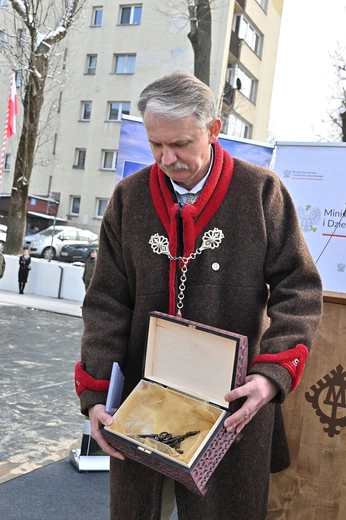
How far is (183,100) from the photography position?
1.56 m

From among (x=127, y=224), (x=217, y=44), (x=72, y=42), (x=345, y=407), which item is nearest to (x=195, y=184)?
(x=127, y=224)

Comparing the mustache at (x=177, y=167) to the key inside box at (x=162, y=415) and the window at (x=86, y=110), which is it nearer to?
the key inside box at (x=162, y=415)

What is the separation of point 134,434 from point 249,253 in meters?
0.57

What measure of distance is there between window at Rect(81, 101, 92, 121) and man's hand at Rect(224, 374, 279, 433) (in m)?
27.1

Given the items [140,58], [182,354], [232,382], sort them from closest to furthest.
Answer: [232,382] < [182,354] < [140,58]

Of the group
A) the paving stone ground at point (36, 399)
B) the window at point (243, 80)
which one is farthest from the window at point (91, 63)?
the paving stone ground at point (36, 399)

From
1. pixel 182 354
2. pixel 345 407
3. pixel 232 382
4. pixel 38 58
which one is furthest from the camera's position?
pixel 38 58

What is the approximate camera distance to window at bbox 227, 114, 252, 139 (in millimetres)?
24722

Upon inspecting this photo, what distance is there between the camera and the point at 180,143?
5.24 feet

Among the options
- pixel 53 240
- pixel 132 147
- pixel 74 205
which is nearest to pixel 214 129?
pixel 132 147

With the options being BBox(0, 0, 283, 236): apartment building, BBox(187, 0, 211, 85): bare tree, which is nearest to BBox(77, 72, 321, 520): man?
BBox(187, 0, 211, 85): bare tree

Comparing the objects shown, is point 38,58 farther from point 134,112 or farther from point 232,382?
point 232,382

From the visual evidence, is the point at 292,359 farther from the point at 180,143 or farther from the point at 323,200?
the point at 323,200

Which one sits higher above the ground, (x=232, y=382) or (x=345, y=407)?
(x=232, y=382)
